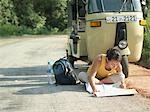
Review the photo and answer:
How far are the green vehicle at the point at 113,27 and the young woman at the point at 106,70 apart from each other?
1906 millimetres

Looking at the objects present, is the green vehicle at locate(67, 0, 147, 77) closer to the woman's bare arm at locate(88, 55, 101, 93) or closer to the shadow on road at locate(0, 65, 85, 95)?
the shadow on road at locate(0, 65, 85, 95)

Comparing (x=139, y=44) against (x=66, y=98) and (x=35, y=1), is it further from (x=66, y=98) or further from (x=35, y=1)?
(x=35, y=1)

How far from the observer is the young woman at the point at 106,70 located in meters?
10.9

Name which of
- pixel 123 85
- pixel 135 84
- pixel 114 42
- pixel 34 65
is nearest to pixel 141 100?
pixel 123 85

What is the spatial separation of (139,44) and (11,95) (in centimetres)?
450

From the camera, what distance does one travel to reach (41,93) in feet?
37.2

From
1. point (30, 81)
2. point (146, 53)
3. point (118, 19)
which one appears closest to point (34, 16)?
point (146, 53)

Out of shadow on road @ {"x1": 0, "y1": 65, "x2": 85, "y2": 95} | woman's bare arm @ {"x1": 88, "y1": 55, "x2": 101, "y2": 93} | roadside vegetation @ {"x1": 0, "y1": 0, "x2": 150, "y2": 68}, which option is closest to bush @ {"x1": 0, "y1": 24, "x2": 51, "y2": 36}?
roadside vegetation @ {"x1": 0, "y1": 0, "x2": 150, "y2": 68}

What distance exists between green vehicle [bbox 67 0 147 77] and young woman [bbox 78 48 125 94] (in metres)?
1.91

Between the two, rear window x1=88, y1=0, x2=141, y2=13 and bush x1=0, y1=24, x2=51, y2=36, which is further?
bush x1=0, y1=24, x2=51, y2=36

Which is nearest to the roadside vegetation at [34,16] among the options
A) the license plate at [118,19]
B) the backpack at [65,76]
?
the license plate at [118,19]

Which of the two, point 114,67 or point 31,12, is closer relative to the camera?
point 114,67

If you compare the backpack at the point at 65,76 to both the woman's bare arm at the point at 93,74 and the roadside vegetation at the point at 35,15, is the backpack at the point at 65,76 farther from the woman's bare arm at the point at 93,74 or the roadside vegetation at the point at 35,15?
the roadside vegetation at the point at 35,15

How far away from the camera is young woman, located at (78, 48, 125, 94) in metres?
10.9
